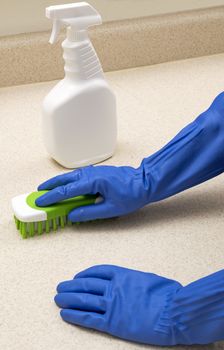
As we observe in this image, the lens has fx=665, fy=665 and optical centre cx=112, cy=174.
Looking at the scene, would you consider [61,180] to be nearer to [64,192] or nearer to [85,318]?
[64,192]

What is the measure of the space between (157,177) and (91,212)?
100 millimetres

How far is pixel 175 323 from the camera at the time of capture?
0.69 metres

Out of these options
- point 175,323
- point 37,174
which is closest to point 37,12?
point 37,174

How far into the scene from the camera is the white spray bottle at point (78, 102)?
3.06ft

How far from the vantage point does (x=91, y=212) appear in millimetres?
883

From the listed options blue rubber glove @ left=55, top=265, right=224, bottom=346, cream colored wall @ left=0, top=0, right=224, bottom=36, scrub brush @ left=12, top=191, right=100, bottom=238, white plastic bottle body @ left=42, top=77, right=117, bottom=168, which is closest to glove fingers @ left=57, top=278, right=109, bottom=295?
blue rubber glove @ left=55, top=265, right=224, bottom=346

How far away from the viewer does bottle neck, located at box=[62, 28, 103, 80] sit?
0.94 meters

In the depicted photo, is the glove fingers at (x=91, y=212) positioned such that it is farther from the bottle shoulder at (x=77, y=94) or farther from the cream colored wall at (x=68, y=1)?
the cream colored wall at (x=68, y=1)

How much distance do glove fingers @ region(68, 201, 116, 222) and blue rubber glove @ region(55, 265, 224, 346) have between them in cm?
12

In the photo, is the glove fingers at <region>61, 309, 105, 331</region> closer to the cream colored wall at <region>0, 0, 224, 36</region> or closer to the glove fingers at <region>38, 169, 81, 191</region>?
the glove fingers at <region>38, 169, 81, 191</region>

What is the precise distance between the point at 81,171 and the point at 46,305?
0.22 meters

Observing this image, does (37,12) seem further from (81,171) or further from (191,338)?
(191,338)

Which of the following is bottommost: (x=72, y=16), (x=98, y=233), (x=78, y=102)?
(x=98, y=233)

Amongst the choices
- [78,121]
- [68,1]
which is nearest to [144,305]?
[78,121]
